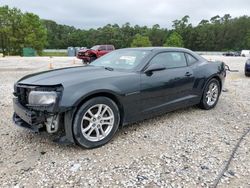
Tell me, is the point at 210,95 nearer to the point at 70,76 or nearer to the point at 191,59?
the point at 191,59

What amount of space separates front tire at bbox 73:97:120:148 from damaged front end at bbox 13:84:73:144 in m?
0.23

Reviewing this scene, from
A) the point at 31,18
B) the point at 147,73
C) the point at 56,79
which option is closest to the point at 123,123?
the point at 147,73

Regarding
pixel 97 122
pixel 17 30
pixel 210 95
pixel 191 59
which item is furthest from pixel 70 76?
pixel 17 30

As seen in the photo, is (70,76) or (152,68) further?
(152,68)

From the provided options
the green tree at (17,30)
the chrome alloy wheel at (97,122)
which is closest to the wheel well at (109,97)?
the chrome alloy wheel at (97,122)

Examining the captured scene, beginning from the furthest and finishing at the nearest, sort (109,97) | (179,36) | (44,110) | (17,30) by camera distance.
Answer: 1. (179,36)
2. (17,30)
3. (109,97)
4. (44,110)

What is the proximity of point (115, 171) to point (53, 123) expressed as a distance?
0.98m

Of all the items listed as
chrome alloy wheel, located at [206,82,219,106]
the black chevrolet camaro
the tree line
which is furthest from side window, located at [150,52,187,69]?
the tree line

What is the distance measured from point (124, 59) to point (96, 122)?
139 cm

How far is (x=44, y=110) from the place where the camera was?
117 inches

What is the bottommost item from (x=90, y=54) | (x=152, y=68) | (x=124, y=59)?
(x=152, y=68)

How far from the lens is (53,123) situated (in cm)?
302

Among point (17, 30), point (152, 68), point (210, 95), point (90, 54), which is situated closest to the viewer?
point (152, 68)

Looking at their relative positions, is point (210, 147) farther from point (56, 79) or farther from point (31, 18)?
point (31, 18)
